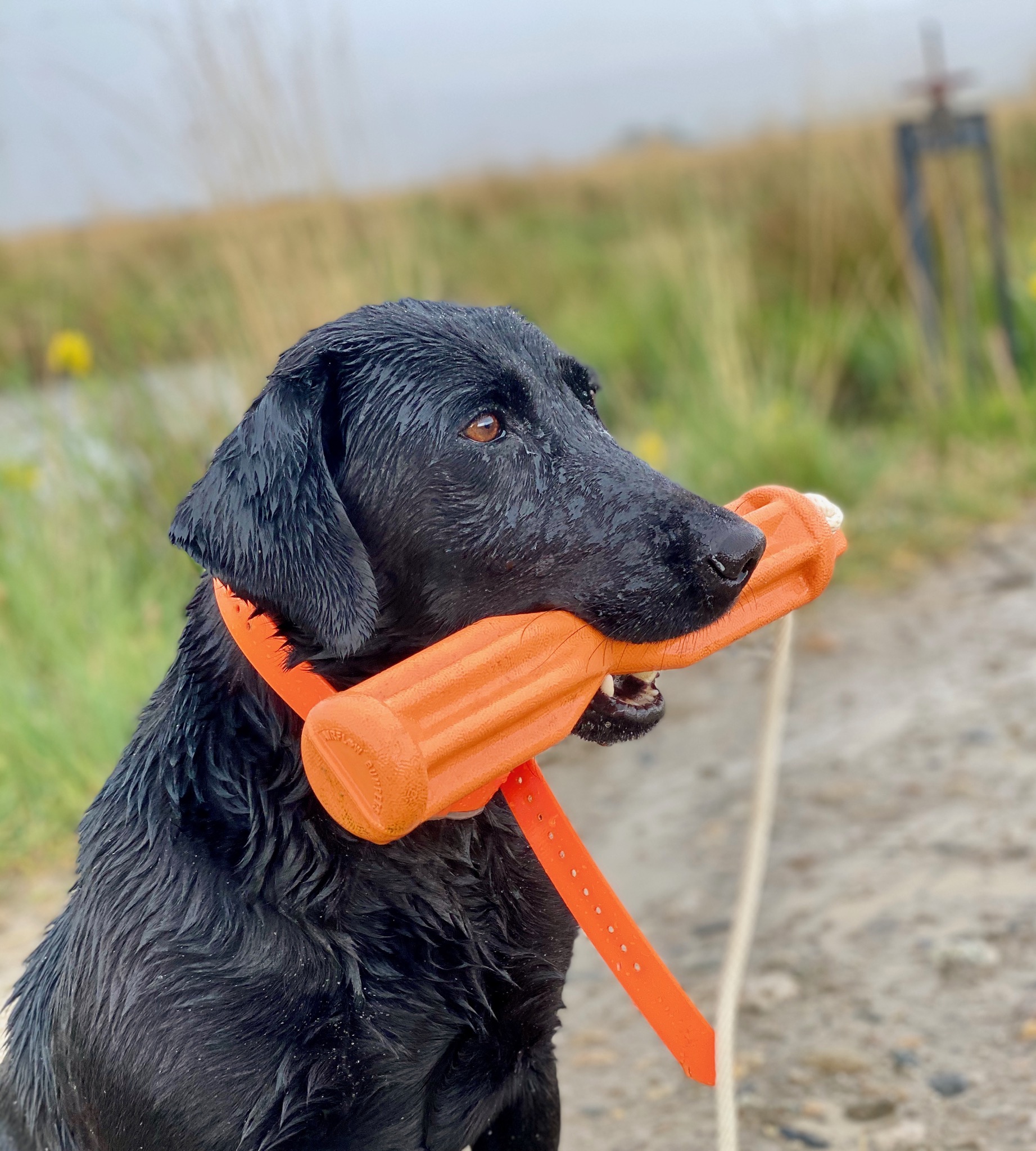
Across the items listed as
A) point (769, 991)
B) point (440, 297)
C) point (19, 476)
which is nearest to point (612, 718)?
point (769, 991)

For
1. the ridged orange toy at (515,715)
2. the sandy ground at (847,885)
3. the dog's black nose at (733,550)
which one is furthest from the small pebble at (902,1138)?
the dog's black nose at (733,550)

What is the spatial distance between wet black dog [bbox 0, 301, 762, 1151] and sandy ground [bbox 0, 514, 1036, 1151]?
2.20 feet

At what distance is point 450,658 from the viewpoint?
1621mm

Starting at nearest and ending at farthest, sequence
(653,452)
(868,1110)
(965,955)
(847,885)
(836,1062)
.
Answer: (868,1110) < (836,1062) < (965,955) < (847,885) < (653,452)

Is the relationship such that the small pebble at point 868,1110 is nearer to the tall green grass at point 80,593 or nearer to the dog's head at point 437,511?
the dog's head at point 437,511

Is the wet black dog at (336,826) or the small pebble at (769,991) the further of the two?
the small pebble at (769,991)

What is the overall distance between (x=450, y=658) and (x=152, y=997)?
0.64m

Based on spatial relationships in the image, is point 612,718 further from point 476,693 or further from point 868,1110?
point 868,1110

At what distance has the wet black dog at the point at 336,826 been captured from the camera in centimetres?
169

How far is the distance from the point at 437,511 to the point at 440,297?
485 centimetres

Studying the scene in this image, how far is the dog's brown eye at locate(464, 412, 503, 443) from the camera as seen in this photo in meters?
1.89

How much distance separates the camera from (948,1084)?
2480mm

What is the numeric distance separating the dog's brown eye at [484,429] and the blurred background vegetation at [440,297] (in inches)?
108

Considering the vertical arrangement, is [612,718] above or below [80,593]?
above
